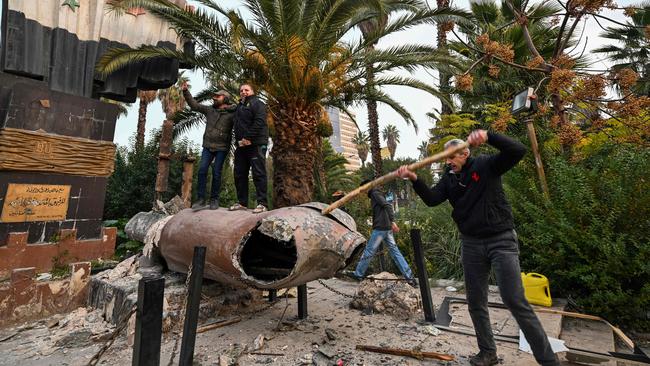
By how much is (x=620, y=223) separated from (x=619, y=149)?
1.66m

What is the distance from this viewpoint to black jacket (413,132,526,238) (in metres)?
2.73

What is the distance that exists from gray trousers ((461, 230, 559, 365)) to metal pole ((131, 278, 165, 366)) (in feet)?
8.39

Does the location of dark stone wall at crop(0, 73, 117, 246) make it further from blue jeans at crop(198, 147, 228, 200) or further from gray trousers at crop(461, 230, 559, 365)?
gray trousers at crop(461, 230, 559, 365)

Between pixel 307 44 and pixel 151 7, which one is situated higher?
pixel 151 7

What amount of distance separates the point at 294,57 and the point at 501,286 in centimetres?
556

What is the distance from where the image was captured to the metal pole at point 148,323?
2.11 meters

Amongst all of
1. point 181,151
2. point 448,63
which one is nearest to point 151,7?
point 448,63

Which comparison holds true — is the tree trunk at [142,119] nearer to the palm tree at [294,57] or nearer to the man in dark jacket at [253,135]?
the palm tree at [294,57]

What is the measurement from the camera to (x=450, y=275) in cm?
663

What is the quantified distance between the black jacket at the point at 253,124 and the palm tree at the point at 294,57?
8.25ft

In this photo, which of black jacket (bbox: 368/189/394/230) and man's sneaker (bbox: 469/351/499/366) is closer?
man's sneaker (bbox: 469/351/499/366)

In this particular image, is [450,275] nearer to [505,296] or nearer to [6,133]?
[505,296]

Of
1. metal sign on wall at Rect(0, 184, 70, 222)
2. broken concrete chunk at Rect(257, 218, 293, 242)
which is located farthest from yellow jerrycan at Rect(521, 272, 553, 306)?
metal sign on wall at Rect(0, 184, 70, 222)

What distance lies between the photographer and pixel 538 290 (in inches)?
175
